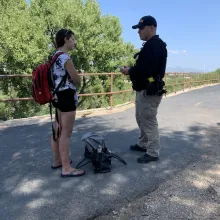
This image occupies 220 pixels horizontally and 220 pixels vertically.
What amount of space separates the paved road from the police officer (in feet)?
1.41

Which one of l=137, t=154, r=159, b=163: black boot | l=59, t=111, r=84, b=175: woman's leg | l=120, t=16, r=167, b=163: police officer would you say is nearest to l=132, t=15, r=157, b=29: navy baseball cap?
l=120, t=16, r=167, b=163: police officer

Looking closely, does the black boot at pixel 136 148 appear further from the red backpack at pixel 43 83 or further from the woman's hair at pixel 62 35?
the woman's hair at pixel 62 35

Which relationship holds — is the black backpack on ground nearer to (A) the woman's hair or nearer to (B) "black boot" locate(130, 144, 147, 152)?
(B) "black boot" locate(130, 144, 147, 152)

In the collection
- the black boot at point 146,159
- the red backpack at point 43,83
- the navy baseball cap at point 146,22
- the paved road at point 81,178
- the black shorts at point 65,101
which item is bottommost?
the paved road at point 81,178

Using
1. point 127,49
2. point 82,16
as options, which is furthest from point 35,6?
point 127,49

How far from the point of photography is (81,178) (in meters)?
3.41

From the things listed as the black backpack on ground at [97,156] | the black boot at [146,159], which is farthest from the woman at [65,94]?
the black boot at [146,159]

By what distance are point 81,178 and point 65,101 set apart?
0.95m

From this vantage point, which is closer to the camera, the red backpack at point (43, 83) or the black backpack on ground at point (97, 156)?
the red backpack at point (43, 83)

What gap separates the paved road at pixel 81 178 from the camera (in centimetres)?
276

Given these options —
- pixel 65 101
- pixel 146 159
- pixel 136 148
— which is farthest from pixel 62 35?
pixel 136 148

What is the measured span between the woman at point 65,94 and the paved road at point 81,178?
0.28 meters

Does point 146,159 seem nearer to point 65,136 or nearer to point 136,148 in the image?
point 136,148

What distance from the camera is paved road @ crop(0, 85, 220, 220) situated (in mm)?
2756
